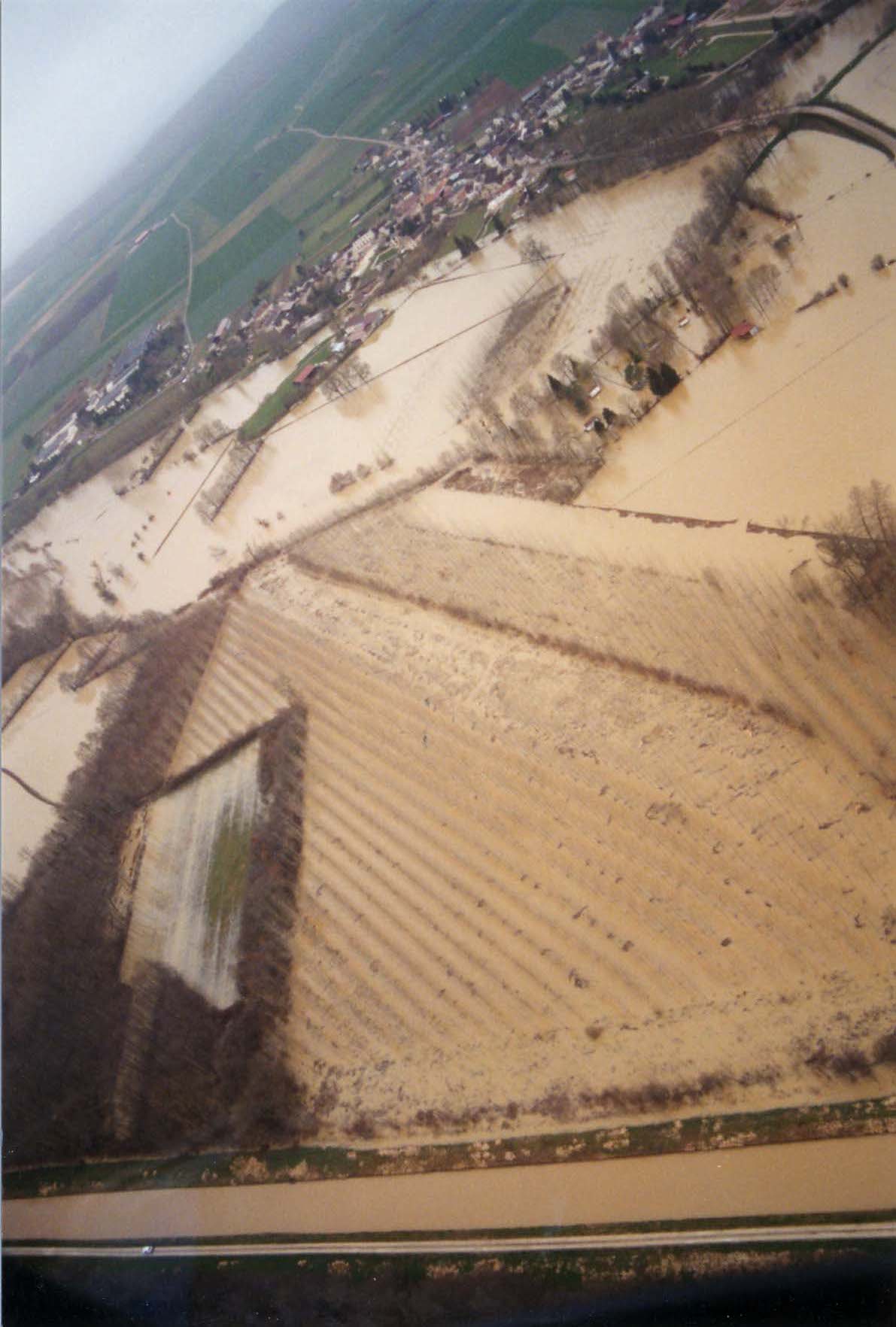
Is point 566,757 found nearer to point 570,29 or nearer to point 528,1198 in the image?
point 528,1198

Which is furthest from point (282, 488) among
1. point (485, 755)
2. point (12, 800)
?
point (485, 755)

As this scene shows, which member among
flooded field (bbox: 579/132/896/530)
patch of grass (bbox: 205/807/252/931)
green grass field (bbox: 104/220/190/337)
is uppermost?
green grass field (bbox: 104/220/190/337)

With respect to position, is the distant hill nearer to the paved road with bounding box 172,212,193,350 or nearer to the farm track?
the paved road with bounding box 172,212,193,350

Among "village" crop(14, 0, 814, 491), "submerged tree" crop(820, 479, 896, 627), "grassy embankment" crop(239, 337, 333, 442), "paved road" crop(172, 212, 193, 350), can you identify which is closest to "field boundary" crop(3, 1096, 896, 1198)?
"submerged tree" crop(820, 479, 896, 627)

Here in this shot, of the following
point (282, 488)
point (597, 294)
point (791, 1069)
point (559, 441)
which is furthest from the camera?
point (282, 488)

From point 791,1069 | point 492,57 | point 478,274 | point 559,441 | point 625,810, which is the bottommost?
point 791,1069

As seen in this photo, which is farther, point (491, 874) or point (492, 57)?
point (492, 57)

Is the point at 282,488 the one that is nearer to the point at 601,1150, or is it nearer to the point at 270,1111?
the point at 270,1111

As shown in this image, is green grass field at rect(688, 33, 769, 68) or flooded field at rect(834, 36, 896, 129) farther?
green grass field at rect(688, 33, 769, 68)
